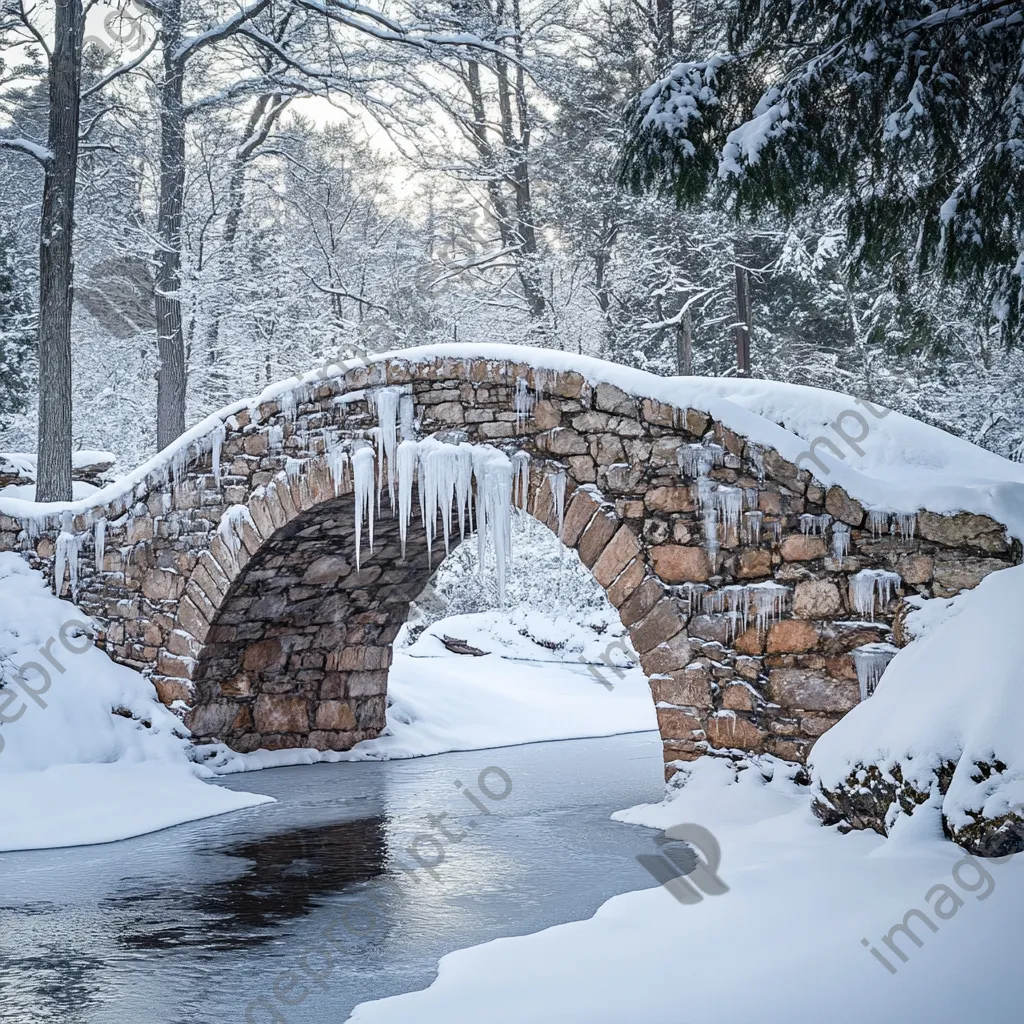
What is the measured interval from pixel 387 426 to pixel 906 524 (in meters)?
3.20

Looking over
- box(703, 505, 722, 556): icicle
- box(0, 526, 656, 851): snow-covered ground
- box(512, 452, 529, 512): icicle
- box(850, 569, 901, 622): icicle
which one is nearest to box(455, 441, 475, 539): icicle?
box(512, 452, 529, 512): icicle

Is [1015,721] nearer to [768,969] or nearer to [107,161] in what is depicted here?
[768,969]

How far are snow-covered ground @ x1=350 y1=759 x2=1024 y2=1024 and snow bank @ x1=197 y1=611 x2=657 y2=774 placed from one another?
520cm

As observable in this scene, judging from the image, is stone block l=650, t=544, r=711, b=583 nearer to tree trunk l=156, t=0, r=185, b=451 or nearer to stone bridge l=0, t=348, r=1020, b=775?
stone bridge l=0, t=348, r=1020, b=775

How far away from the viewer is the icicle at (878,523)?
16.9ft

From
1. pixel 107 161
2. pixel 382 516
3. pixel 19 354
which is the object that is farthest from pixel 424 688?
pixel 107 161

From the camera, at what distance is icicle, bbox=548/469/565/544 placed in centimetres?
616

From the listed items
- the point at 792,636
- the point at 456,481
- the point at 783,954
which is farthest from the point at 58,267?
the point at 783,954

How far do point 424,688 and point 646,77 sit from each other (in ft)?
23.6

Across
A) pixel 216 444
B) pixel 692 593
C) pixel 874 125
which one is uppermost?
pixel 874 125

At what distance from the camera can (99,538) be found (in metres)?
8.56

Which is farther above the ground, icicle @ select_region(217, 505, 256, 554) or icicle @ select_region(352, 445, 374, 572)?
icicle @ select_region(352, 445, 374, 572)

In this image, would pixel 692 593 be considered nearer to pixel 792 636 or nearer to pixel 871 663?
pixel 792 636

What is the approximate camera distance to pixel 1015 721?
10.3 feet
